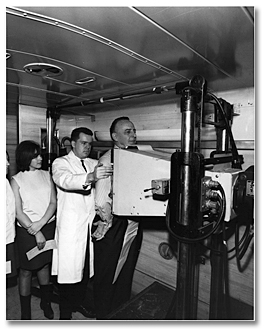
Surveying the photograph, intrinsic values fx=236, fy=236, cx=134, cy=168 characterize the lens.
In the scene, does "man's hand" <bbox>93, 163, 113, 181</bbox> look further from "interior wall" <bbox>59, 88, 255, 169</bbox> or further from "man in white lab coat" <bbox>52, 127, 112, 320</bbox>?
"interior wall" <bbox>59, 88, 255, 169</bbox>

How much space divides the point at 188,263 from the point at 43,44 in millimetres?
1118

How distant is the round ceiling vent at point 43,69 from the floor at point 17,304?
3.31 feet

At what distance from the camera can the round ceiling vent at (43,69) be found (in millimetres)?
1062

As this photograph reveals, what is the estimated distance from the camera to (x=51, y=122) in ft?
4.00

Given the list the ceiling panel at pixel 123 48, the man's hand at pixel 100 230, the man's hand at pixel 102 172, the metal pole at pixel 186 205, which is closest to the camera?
the ceiling panel at pixel 123 48

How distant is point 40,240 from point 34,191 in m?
0.26

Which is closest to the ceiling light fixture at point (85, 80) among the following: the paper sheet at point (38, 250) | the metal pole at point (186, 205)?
the metal pole at point (186, 205)

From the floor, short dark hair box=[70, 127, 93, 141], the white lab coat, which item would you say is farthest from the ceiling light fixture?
the floor

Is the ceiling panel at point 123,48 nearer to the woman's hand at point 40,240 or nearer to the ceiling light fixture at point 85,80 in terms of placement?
the ceiling light fixture at point 85,80

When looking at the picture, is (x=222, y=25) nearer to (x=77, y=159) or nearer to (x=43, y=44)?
(x=43, y=44)

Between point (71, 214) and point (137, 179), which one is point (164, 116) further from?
point (71, 214)

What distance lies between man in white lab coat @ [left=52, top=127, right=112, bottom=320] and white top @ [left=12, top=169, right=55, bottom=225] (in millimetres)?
55
